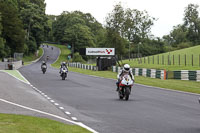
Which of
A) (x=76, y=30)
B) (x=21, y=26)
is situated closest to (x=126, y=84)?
(x=21, y=26)

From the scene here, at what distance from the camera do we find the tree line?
278 ft

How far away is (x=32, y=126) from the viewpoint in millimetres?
8281

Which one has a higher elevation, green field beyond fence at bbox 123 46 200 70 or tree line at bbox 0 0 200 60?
tree line at bbox 0 0 200 60

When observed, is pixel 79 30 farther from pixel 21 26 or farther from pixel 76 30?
pixel 21 26

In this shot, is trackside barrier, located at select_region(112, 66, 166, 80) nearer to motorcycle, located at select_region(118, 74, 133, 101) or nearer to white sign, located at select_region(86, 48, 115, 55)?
white sign, located at select_region(86, 48, 115, 55)

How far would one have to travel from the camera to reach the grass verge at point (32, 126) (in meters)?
7.73

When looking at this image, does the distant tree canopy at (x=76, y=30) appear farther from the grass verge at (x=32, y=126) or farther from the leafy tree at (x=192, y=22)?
the grass verge at (x=32, y=126)

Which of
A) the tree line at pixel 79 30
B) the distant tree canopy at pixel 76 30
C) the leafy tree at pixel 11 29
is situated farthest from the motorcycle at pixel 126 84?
the distant tree canopy at pixel 76 30

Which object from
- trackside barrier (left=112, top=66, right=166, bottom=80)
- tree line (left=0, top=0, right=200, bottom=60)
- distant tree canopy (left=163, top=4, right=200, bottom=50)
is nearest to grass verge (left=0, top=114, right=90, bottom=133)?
trackside barrier (left=112, top=66, right=166, bottom=80)

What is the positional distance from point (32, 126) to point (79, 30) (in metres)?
127

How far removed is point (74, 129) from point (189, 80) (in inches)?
963

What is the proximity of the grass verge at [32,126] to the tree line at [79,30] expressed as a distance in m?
68.7

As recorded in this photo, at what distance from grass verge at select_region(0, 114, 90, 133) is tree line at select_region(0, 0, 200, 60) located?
68700 millimetres

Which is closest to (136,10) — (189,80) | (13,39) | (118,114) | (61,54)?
(61,54)
